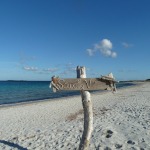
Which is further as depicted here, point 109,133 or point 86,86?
point 109,133

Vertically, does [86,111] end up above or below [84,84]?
below

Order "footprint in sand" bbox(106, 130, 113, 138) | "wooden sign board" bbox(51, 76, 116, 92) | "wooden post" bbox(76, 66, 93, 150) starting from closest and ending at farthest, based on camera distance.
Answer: "wooden sign board" bbox(51, 76, 116, 92) → "wooden post" bbox(76, 66, 93, 150) → "footprint in sand" bbox(106, 130, 113, 138)

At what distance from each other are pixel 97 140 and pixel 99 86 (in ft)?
11.5

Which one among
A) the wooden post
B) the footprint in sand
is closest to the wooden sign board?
the wooden post

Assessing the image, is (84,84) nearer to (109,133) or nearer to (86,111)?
(86,111)

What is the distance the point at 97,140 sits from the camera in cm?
922

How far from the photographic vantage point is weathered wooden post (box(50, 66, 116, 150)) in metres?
6.36

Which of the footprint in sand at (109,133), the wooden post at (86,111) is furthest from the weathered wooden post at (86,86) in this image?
the footprint in sand at (109,133)

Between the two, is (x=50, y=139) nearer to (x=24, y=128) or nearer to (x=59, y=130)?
(x=59, y=130)

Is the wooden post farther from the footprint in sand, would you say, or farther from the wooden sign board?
the footprint in sand

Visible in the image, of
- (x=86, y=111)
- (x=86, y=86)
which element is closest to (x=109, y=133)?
(x=86, y=111)

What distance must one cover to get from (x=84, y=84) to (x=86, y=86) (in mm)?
75

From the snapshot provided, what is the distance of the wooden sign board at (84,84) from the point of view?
6.33m

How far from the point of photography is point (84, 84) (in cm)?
652
